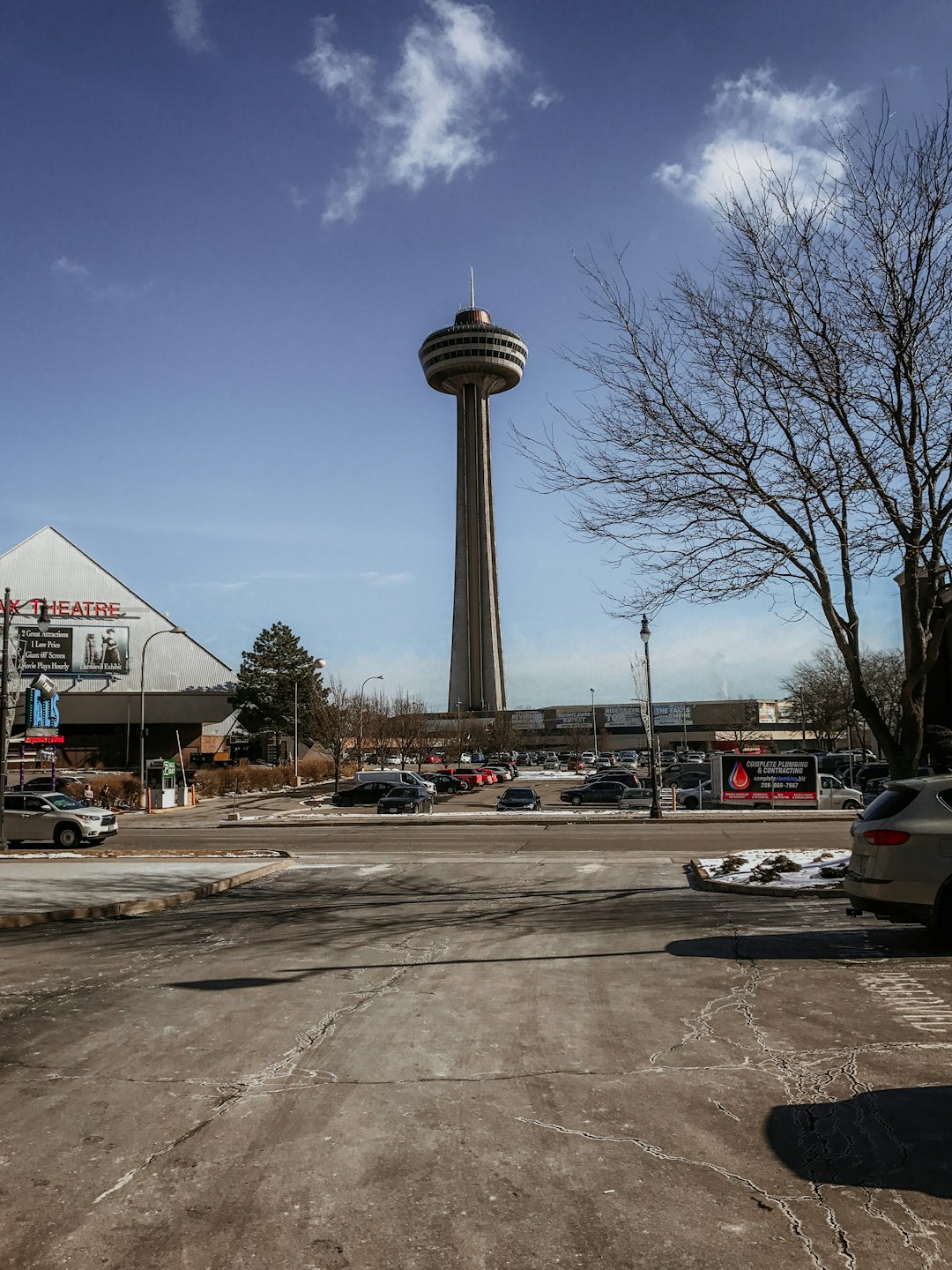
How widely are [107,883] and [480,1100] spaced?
12226 mm

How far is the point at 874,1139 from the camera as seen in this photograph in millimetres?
4762

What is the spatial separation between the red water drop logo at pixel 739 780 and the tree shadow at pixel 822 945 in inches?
1018

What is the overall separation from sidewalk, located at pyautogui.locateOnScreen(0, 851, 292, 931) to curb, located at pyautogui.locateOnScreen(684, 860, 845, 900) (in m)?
8.16

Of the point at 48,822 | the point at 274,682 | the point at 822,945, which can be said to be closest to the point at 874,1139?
the point at 822,945

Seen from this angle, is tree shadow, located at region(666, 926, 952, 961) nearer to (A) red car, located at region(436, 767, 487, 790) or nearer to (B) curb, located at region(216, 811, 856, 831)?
(B) curb, located at region(216, 811, 856, 831)

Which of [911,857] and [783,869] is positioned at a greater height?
[911,857]

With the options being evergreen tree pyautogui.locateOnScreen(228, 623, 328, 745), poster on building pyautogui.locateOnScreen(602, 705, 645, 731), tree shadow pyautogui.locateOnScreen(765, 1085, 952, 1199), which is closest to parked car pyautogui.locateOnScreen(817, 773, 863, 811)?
tree shadow pyautogui.locateOnScreen(765, 1085, 952, 1199)

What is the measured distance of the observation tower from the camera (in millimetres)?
144875

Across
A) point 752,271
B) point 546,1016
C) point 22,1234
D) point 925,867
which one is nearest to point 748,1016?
point 546,1016

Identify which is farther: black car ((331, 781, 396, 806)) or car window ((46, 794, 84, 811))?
black car ((331, 781, 396, 806))

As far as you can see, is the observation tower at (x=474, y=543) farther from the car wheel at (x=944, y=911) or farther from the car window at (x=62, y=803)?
the car wheel at (x=944, y=911)

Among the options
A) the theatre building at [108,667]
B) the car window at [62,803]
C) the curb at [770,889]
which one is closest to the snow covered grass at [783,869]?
the curb at [770,889]

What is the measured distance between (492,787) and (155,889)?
1952 inches

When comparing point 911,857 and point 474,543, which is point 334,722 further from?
point 474,543
